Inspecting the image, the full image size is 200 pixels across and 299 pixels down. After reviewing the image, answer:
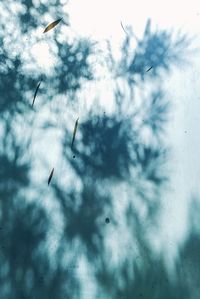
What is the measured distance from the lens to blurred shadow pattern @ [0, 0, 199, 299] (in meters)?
2.17

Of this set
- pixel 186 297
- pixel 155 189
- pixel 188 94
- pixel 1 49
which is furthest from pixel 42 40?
pixel 186 297

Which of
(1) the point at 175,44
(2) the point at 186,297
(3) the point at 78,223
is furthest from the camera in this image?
(1) the point at 175,44

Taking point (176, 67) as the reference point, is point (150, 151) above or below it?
below

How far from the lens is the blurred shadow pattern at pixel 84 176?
217 cm

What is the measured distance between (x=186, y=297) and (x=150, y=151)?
1054mm

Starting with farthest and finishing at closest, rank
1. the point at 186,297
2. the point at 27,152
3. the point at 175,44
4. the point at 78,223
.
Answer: the point at 175,44 → the point at 27,152 → the point at 78,223 → the point at 186,297

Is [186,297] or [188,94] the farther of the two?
[188,94]

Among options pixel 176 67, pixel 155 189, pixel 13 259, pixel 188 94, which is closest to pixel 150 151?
pixel 155 189

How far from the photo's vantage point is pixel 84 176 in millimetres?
2449

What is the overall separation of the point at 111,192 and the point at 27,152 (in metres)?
0.72

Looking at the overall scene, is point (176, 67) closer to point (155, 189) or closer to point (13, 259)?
point (155, 189)

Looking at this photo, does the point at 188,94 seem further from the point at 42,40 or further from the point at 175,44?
the point at 42,40

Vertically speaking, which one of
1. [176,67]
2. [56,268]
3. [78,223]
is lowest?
[56,268]

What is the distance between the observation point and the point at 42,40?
2.92 m
